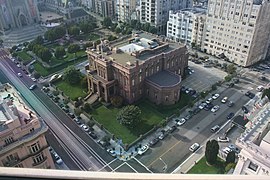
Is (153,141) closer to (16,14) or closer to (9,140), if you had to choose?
(9,140)

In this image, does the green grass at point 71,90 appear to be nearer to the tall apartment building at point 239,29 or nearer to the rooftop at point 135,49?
the rooftop at point 135,49

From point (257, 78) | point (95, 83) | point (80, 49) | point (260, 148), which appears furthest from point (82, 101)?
point (257, 78)

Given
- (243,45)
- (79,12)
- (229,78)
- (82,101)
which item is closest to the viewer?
(82,101)

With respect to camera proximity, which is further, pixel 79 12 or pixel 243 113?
pixel 79 12

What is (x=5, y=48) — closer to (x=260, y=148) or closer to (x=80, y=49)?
(x=80, y=49)

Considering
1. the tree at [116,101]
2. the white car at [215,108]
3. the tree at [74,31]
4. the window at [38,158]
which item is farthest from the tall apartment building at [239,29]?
the window at [38,158]

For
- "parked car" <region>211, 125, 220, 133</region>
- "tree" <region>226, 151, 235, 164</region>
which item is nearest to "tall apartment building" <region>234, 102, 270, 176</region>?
"tree" <region>226, 151, 235, 164</region>

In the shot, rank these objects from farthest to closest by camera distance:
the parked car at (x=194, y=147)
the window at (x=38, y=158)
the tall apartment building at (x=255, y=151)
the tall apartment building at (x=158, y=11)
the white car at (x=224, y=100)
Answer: the tall apartment building at (x=158, y=11), the white car at (x=224, y=100), the parked car at (x=194, y=147), the window at (x=38, y=158), the tall apartment building at (x=255, y=151)

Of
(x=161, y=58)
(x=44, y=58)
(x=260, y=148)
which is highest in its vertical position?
(x=260, y=148)
